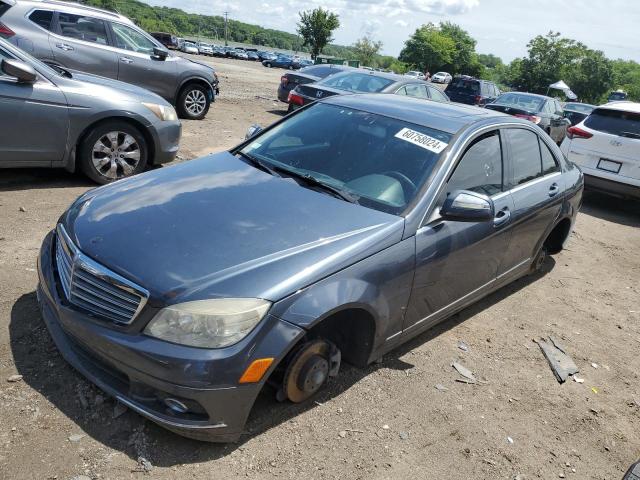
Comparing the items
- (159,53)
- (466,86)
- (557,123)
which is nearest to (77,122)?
(159,53)

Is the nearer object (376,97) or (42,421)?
(42,421)

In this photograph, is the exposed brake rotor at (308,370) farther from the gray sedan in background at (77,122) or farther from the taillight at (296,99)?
the taillight at (296,99)

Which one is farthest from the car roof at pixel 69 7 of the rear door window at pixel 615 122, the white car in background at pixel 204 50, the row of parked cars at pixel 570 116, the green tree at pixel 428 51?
the green tree at pixel 428 51

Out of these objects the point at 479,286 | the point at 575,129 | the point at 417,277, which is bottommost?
the point at 479,286

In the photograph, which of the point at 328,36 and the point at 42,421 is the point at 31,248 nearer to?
the point at 42,421

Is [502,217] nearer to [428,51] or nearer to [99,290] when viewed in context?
[99,290]

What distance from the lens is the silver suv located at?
8.20 meters

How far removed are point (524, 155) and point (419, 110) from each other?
3.32ft

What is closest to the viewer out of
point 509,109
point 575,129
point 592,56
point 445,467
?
point 445,467

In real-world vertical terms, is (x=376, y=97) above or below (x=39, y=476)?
above

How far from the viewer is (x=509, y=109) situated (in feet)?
44.5

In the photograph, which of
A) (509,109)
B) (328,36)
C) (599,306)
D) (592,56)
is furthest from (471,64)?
(599,306)

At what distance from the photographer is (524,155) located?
428 cm

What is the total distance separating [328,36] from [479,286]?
5448 centimetres
